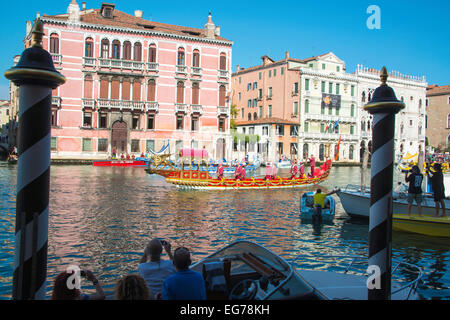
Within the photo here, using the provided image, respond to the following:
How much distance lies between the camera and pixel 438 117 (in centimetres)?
6344

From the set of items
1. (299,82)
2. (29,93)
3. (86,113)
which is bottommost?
(29,93)

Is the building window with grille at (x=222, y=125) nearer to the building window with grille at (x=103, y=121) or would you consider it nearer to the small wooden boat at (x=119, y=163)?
the small wooden boat at (x=119, y=163)

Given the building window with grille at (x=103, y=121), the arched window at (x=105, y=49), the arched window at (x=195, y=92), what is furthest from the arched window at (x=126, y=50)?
the arched window at (x=195, y=92)

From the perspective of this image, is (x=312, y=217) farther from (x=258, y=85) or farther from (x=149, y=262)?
(x=258, y=85)

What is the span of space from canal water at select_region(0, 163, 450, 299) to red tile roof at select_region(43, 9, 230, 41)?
23.6m

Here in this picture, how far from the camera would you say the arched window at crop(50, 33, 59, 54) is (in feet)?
114

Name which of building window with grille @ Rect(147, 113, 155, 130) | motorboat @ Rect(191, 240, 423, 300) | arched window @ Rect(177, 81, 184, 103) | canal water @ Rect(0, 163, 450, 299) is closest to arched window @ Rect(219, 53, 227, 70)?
arched window @ Rect(177, 81, 184, 103)

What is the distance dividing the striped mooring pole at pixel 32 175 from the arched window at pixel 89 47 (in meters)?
35.7

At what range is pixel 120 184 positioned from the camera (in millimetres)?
21109

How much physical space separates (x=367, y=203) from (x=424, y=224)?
2496mm

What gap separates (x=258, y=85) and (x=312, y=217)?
137ft

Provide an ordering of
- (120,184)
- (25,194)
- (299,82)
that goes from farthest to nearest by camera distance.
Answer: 1. (299,82)
2. (120,184)
3. (25,194)

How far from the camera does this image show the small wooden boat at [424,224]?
413 inches
